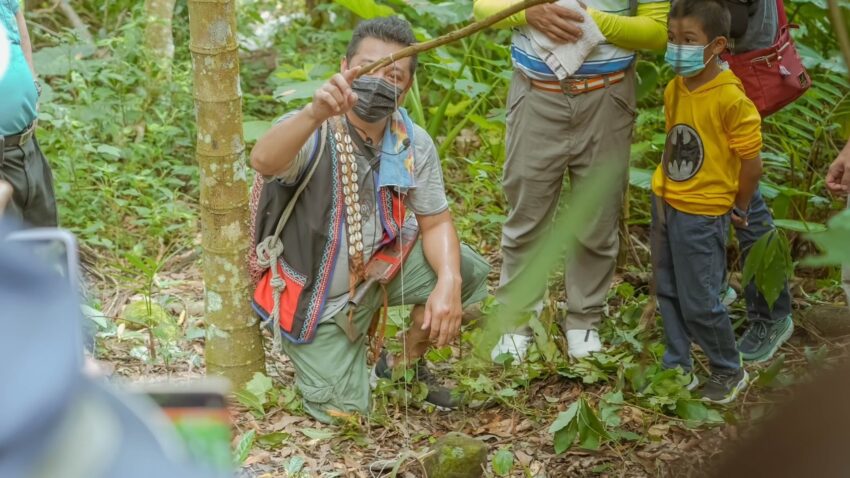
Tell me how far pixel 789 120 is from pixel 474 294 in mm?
2018

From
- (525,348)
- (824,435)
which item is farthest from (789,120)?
(824,435)

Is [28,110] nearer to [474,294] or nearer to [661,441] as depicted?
[474,294]

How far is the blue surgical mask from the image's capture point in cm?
356

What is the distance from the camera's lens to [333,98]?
3107mm

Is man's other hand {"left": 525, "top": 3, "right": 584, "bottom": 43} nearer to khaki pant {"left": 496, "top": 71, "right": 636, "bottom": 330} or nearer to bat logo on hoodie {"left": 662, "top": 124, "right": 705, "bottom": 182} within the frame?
khaki pant {"left": 496, "top": 71, "right": 636, "bottom": 330}

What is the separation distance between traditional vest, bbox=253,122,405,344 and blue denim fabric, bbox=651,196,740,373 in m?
1.06

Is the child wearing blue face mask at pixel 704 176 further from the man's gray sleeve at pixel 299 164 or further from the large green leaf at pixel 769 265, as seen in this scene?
the man's gray sleeve at pixel 299 164

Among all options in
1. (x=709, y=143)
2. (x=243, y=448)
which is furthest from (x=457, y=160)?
(x=243, y=448)

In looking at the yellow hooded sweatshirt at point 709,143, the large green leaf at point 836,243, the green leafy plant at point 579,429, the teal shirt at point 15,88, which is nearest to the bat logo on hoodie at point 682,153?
the yellow hooded sweatshirt at point 709,143

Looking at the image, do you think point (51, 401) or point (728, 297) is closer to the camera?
point (51, 401)

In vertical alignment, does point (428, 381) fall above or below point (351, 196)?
below

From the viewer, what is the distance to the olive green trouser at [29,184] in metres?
3.68

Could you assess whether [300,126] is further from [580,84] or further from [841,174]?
[841,174]

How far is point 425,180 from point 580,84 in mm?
735
